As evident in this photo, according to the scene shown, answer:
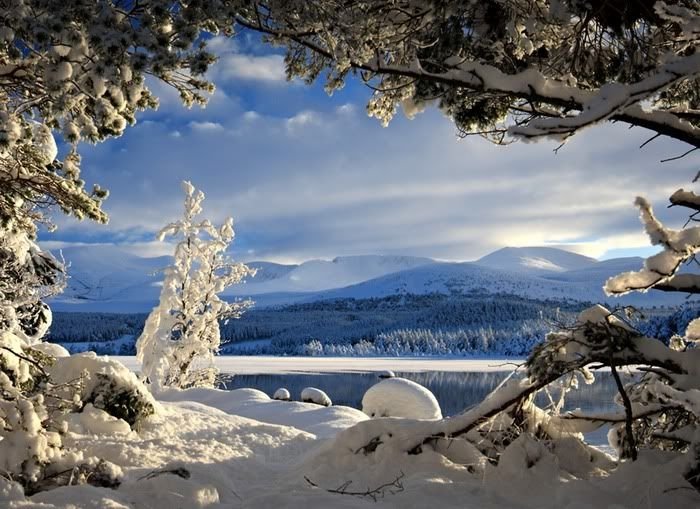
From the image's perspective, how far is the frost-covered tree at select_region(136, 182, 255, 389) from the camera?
19.9m

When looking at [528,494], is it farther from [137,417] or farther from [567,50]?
[137,417]

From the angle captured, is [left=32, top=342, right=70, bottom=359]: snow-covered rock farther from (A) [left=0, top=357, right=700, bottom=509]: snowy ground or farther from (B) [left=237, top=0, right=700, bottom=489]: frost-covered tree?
(B) [left=237, top=0, right=700, bottom=489]: frost-covered tree

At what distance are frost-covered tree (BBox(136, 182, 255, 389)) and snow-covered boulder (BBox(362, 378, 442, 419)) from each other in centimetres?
738

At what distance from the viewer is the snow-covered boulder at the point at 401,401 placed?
15.6 m

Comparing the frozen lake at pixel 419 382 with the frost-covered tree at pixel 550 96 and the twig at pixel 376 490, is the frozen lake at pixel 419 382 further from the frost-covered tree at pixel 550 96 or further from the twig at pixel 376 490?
the twig at pixel 376 490

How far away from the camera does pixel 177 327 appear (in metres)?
20.7

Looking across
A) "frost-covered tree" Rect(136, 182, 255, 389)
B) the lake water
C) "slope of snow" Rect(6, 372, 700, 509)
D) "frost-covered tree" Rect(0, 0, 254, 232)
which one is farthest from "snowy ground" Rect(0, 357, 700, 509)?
the lake water

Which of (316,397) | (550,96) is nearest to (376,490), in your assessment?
(550,96)

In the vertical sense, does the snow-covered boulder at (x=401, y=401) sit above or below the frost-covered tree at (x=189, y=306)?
below

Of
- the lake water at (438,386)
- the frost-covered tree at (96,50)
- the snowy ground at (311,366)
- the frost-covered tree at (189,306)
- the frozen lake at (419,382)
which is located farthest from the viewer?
the snowy ground at (311,366)

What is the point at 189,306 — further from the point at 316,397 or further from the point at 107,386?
the point at 107,386

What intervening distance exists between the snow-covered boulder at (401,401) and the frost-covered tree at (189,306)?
24.2 ft

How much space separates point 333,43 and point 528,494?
14.5 ft

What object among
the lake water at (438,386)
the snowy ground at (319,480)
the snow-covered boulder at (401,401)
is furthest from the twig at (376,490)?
the lake water at (438,386)
